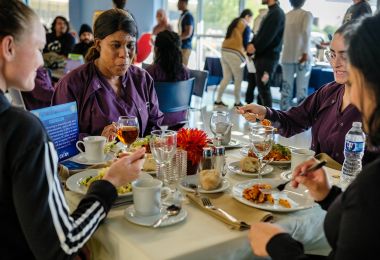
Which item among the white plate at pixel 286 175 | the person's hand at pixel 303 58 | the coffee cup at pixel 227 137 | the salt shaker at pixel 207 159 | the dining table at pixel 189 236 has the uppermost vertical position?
the person's hand at pixel 303 58

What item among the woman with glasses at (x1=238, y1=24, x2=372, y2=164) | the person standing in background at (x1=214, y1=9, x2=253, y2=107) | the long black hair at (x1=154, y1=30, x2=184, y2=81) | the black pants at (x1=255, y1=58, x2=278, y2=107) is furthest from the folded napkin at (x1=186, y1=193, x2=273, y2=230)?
the person standing in background at (x1=214, y1=9, x2=253, y2=107)

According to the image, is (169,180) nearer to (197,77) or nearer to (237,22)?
(197,77)

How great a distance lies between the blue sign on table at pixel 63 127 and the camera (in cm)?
157

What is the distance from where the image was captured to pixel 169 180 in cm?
143

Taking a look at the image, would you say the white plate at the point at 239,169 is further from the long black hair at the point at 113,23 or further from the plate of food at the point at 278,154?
the long black hair at the point at 113,23

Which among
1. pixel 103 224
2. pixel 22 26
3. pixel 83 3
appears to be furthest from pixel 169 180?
pixel 83 3

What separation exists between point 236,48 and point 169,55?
3028mm

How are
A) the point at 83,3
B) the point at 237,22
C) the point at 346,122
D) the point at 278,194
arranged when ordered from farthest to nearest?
the point at 83,3 < the point at 237,22 < the point at 346,122 < the point at 278,194

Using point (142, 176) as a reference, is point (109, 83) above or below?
above

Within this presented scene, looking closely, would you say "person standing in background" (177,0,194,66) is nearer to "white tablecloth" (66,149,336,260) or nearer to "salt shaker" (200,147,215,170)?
"salt shaker" (200,147,215,170)

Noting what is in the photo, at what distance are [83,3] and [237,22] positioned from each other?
5756 mm

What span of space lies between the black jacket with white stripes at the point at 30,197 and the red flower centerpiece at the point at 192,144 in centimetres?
59

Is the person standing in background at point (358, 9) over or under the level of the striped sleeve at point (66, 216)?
over

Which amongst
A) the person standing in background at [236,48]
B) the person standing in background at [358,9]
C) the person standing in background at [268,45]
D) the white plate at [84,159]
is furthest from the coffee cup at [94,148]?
the person standing in background at [236,48]
